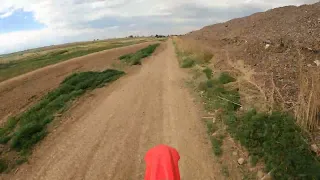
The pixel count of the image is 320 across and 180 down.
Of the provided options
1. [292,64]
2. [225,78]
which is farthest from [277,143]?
[225,78]

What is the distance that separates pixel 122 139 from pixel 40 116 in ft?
12.6

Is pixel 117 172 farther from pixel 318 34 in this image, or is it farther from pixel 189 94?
pixel 318 34

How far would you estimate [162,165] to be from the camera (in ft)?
11.4

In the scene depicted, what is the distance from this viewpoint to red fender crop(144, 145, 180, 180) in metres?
3.39

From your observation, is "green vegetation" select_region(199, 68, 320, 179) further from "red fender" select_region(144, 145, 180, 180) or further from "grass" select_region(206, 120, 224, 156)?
"red fender" select_region(144, 145, 180, 180)

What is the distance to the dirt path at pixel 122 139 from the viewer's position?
8.27 meters

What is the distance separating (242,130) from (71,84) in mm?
10254

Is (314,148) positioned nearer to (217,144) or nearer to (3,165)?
(217,144)

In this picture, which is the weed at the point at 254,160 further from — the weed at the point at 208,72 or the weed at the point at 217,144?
the weed at the point at 208,72

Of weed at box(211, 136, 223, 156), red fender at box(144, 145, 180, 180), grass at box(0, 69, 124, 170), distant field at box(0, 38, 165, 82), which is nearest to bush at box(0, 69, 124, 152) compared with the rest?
grass at box(0, 69, 124, 170)

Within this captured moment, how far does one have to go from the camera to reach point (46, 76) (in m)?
23.4

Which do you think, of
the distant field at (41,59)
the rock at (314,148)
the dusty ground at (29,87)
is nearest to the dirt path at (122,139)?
the rock at (314,148)

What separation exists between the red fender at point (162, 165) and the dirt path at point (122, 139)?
4160 millimetres

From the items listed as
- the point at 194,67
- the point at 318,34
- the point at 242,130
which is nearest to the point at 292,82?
the point at 242,130
